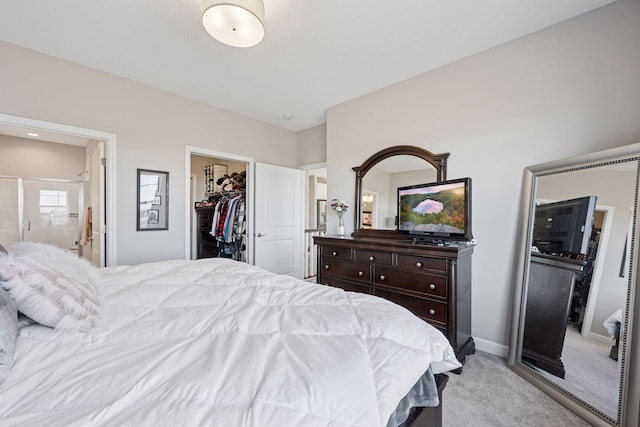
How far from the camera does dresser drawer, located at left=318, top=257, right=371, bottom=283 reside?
2.48 metres

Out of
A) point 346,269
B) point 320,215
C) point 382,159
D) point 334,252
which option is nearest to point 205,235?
point 320,215

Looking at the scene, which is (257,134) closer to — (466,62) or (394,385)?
(466,62)

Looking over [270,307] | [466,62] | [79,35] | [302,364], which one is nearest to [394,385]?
[302,364]

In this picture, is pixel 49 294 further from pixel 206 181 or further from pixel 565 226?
pixel 206 181

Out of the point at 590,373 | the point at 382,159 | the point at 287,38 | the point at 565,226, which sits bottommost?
the point at 590,373

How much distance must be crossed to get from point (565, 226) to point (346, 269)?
67.5 inches

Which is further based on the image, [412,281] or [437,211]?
[437,211]

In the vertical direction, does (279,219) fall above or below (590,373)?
above

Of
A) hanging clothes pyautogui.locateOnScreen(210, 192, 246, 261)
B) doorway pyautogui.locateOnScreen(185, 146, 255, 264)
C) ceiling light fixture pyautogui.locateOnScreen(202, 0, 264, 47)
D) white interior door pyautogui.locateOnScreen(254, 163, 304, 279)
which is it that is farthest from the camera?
hanging clothes pyautogui.locateOnScreen(210, 192, 246, 261)

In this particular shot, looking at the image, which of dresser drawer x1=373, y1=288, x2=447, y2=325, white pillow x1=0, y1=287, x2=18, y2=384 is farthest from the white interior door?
white pillow x1=0, y1=287, x2=18, y2=384

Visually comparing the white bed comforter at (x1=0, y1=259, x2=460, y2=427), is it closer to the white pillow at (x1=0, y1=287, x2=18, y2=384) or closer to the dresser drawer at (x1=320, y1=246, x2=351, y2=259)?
the white pillow at (x1=0, y1=287, x2=18, y2=384)

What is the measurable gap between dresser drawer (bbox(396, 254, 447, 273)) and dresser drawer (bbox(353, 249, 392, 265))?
0.10 meters

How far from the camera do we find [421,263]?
2.12 m

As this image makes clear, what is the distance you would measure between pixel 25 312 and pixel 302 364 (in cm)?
90
